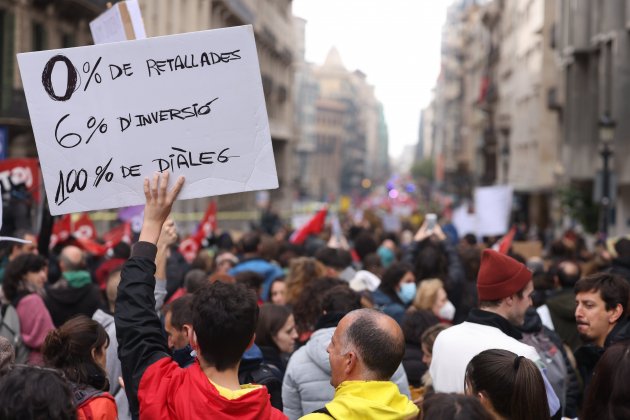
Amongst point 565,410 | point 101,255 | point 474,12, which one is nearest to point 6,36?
point 101,255

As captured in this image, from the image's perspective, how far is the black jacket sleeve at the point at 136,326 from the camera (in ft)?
13.3

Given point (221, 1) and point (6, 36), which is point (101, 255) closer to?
point (6, 36)

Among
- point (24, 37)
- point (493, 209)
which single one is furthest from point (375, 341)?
point (24, 37)

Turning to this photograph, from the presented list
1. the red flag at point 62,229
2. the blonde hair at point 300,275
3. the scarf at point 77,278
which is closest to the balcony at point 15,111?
the red flag at point 62,229

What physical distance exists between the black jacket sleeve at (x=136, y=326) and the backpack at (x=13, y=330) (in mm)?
3067

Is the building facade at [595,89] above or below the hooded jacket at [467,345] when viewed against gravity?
above

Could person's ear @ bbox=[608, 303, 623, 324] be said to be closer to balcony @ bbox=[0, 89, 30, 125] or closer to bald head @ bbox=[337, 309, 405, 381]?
bald head @ bbox=[337, 309, 405, 381]

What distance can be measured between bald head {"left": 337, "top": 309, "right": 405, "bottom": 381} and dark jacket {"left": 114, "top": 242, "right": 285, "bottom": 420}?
0.42 metres

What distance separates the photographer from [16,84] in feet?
83.5

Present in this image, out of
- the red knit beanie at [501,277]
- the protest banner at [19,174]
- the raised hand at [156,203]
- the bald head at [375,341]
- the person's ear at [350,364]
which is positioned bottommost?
the person's ear at [350,364]

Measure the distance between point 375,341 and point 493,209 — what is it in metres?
15.0

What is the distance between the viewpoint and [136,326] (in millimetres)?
4051

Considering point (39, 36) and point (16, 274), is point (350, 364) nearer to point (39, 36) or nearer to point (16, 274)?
point (16, 274)

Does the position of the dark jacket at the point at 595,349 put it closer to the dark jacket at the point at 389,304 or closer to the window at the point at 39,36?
the dark jacket at the point at 389,304
